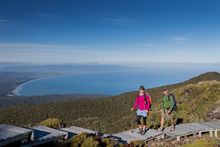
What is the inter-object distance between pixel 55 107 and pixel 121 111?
21.6m

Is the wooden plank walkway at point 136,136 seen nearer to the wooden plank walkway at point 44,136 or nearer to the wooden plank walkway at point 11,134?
the wooden plank walkway at point 44,136

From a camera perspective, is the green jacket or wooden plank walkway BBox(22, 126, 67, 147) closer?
wooden plank walkway BBox(22, 126, 67, 147)

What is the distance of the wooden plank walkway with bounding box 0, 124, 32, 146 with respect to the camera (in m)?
6.70

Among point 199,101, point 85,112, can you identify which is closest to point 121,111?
point 85,112

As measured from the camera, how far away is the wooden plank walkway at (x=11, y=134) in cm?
670

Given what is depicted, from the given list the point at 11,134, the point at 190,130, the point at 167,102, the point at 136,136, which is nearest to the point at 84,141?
the point at 11,134

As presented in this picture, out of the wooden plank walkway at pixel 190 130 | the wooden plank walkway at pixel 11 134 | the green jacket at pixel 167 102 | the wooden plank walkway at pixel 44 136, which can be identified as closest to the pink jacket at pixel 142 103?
the green jacket at pixel 167 102

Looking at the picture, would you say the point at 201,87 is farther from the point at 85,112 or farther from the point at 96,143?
the point at 85,112

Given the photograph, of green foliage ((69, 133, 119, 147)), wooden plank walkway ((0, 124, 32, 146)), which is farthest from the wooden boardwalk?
green foliage ((69, 133, 119, 147))

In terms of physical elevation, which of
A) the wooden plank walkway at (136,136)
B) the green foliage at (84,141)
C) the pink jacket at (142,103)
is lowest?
the wooden plank walkway at (136,136)

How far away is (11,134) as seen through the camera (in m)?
7.09

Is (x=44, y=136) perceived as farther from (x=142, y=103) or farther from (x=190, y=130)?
(x=190, y=130)

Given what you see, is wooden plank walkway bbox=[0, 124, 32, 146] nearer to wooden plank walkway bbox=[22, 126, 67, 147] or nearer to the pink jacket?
wooden plank walkway bbox=[22, 126, 67, 147]

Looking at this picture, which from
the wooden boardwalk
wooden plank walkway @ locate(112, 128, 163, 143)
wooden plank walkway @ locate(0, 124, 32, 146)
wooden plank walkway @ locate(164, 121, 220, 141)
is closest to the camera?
wooden plank walkway @ locate(0, 124, 32, 146)
